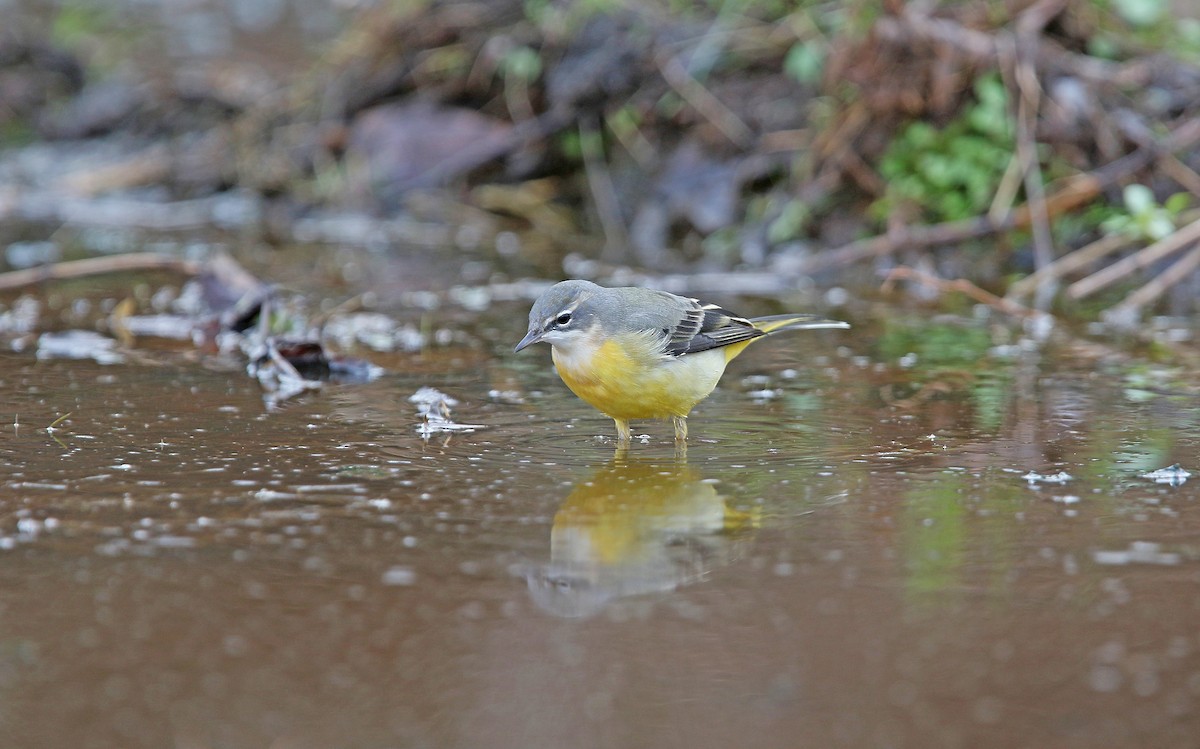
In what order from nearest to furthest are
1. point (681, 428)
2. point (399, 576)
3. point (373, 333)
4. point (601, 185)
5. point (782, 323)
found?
point (399, 576) → point (681, 428) → point (782, 323) → point (373, 333) → point (601, 185)

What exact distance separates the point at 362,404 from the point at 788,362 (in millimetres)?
2192

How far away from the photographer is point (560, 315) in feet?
17.8

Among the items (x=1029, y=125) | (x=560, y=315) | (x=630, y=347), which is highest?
(x=1029, y=125)

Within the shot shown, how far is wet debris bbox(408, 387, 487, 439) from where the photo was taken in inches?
207

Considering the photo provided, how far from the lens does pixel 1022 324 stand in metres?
7.47

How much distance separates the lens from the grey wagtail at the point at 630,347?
17.0ft

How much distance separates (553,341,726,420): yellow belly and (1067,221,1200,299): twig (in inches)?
138

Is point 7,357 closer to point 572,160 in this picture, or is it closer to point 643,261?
point 643,261

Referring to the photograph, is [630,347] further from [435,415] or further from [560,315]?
[435,415]

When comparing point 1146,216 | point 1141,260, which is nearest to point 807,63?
point 1146,216

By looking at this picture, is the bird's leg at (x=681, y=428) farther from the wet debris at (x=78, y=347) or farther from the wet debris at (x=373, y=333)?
the wet debris at (x=78, y=347)

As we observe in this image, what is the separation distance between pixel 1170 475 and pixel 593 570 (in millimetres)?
2057

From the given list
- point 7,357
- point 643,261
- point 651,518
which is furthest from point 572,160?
point 651,518

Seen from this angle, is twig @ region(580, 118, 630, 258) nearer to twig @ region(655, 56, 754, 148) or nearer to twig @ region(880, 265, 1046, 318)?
twig @ region(655, 56, 754, 148)
